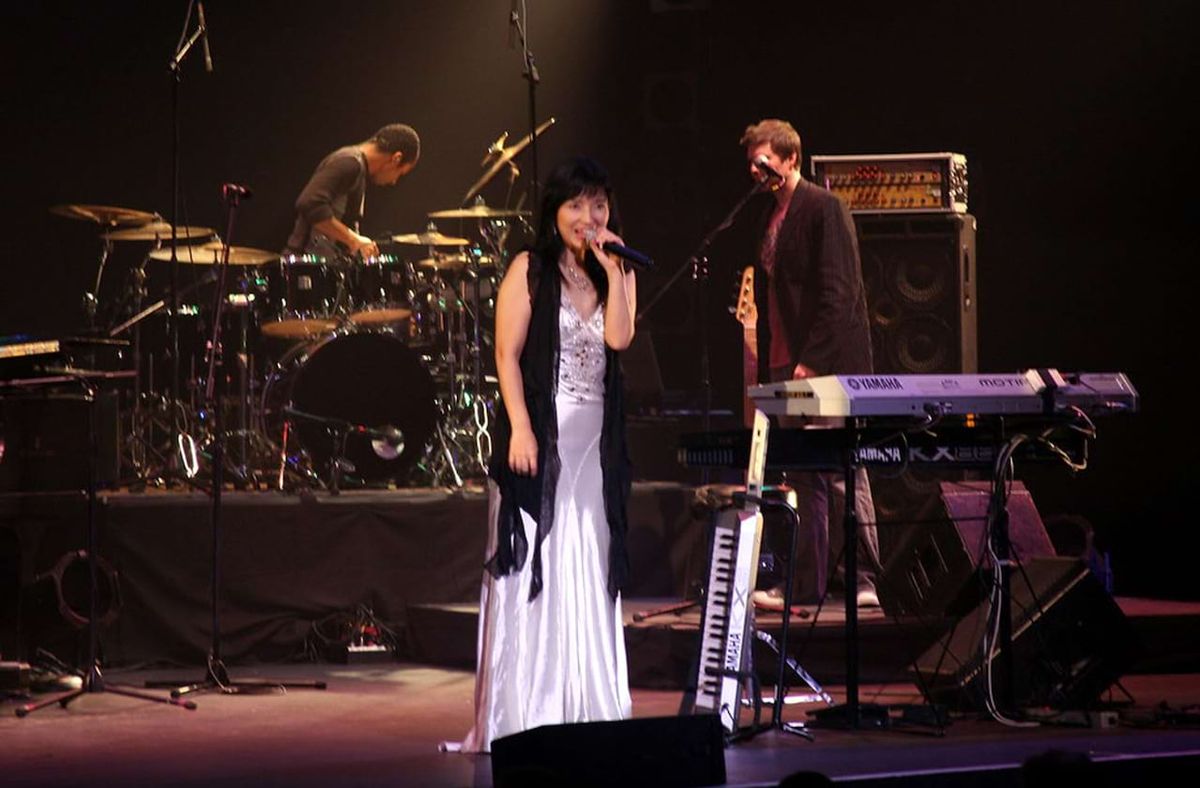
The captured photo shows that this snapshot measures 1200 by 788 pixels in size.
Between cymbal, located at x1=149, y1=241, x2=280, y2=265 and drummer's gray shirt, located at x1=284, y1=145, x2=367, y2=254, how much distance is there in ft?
0.97

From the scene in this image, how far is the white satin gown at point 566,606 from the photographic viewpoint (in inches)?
209

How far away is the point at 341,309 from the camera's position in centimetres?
956

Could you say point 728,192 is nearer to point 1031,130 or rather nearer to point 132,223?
point 1031,130

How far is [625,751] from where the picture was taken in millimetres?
4172

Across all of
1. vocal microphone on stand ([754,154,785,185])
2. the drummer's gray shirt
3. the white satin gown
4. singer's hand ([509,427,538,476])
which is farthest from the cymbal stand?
the drummer's gray shirt

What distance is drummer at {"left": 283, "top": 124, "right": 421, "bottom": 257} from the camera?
993 centimetres

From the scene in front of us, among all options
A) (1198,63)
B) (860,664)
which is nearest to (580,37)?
(1198,63)

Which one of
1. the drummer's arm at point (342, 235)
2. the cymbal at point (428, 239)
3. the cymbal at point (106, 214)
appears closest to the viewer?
the cymbal at point (106, 214)

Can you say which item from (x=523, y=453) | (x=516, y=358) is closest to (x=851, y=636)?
(x=523, y=453)

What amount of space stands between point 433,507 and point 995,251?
11.5 feet

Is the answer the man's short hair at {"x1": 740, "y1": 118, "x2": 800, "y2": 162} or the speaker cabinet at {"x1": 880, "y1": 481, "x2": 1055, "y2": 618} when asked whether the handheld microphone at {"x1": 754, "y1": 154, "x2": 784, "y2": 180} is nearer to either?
the man's short hair at {"x1": 740, "y1": 118, "x2": 800, "y2": 162}

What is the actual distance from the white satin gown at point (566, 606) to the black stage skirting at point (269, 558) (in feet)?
7.91

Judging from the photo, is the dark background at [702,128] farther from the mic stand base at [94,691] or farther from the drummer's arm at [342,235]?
the mic stand base at [94,691]

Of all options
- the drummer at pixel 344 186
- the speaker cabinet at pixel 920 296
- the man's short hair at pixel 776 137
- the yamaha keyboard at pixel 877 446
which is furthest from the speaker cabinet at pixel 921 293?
the drummer at pixel 344 186
